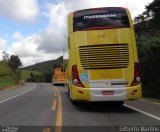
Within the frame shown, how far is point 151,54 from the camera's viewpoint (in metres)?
25.2

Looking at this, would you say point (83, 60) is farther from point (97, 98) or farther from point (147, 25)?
point (147, 25)

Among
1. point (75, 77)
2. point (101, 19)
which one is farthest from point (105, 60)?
point (101, 19)

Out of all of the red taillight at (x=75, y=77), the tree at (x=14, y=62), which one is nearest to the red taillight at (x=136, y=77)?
the red taillight at (x=75, y=77)

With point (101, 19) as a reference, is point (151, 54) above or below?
below

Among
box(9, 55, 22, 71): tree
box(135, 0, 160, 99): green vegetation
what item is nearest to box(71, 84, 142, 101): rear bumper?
box(135, 0, 160, 99): green vegetation

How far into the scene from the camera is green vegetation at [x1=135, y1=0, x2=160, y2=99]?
24.8m

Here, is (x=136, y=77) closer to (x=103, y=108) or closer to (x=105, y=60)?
(x=105, y=60)

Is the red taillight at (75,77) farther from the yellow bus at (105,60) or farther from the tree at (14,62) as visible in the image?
the tree at (14,62)

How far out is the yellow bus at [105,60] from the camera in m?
15.4

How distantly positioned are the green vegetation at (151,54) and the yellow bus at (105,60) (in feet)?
27.1

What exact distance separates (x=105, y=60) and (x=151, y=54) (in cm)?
1021

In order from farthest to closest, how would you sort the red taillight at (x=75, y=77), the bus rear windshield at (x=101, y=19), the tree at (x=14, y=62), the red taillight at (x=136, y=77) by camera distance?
the tree at (x=14, y=62)
the bus rear windshield at (x=101, y=19)
the red taillight at (x=75, y=77)
the red taillight at (x=136, y=77)

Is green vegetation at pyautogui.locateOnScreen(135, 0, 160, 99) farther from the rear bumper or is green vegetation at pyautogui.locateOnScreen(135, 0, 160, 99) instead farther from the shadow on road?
the rear bumper

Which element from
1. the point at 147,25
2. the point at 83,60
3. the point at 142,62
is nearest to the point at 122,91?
the point at 83,60
